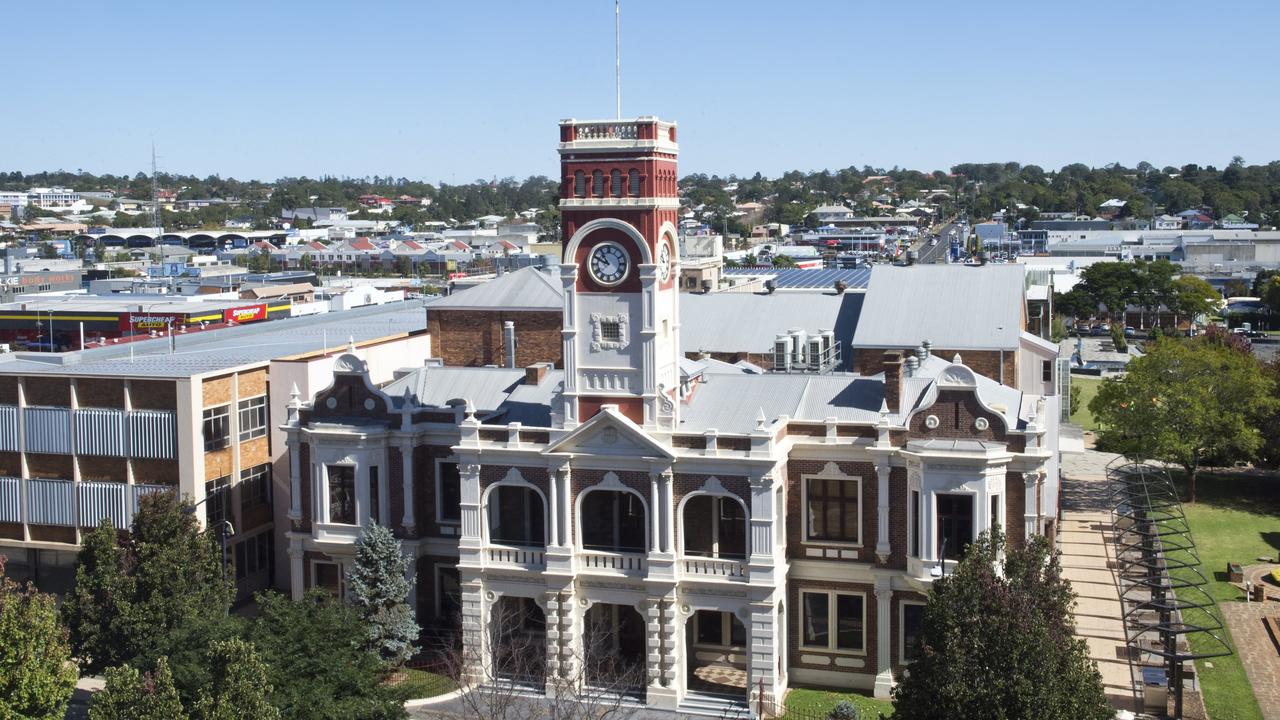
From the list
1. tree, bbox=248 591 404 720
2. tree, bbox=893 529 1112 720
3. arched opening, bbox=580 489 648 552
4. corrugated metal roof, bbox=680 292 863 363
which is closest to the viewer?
tree, bbox=893 529 1112 720

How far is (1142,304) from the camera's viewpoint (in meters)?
148

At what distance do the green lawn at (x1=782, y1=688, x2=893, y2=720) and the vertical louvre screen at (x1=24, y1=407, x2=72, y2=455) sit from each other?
29.1m

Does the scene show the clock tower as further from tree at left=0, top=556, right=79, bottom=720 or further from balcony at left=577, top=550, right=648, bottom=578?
tree at left=0, top=556, right=79, bottom=720

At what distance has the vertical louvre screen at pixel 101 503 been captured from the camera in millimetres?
51031

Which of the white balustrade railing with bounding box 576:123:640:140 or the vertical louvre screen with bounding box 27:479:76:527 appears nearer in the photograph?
the white balustrade railing with bounding box 576:123:640:140

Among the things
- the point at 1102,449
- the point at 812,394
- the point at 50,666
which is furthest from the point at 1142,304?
the point at 50,666

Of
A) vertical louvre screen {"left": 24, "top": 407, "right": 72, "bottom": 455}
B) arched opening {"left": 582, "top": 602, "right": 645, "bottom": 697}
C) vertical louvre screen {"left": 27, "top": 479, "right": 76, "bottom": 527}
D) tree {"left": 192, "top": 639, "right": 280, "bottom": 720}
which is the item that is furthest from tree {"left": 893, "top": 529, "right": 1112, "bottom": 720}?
vertical louvre screen {"left": 24, "top": 407, "right": 72, "bottom": 455}

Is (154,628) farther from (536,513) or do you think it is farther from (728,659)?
(728,659)

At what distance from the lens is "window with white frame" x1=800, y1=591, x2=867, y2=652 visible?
42094mm

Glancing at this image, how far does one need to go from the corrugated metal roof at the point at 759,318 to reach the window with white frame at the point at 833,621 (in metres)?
17.8

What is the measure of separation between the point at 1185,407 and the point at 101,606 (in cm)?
4891

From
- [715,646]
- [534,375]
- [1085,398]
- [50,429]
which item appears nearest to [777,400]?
[715,646]

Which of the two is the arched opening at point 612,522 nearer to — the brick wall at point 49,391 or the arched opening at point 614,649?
the arched opening at point 614,649

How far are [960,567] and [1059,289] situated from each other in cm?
13585
